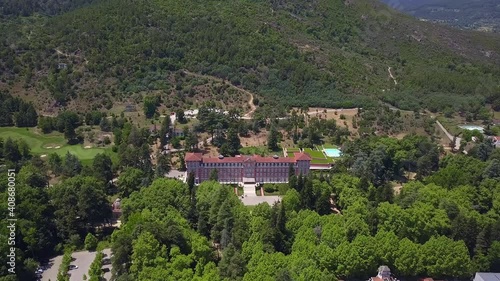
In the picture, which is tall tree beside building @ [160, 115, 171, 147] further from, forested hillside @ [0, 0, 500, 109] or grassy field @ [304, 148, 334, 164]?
grassy field @ [304, 148, 334, 164]

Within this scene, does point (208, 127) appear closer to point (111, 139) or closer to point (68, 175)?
point (111, 139)

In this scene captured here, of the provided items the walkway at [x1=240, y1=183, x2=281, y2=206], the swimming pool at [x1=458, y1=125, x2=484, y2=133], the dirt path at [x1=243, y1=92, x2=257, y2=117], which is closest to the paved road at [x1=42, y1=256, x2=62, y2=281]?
the walkway at [x1=240, y1=183, x2=281, y2=206]

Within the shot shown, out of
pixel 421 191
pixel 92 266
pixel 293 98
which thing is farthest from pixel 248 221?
pixel 293 98

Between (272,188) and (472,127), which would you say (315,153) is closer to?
(272,188)

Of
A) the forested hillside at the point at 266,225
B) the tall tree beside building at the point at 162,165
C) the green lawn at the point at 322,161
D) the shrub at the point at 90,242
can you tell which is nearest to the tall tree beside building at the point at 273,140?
the green lawn at the point at 322,161

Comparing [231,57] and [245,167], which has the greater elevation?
[231,57]

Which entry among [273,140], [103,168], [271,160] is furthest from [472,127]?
[103,168]
